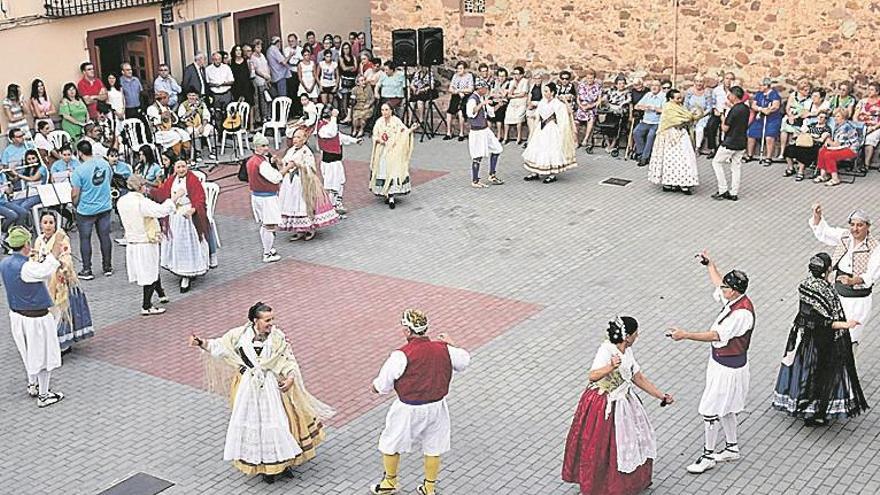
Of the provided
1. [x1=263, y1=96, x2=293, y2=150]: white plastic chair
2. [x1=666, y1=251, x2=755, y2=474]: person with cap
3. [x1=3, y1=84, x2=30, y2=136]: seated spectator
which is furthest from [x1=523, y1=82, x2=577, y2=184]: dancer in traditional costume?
[x1=666, y1=251, x2=755, y2=474]: person with cap

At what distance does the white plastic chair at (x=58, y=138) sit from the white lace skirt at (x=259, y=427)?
8.63 m

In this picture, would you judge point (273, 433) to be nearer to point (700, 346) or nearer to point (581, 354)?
point (581, 354)

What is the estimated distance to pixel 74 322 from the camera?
430 inches

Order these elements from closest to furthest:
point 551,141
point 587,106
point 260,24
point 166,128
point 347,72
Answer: point 551,141 < point 166,128 < point 587,106 < point 347,72 < point 260,24

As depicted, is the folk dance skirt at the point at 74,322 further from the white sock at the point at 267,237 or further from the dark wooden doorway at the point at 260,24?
the dark wooden doorway at the point at 260,24

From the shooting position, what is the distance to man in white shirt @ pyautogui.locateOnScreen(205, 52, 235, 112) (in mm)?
19172

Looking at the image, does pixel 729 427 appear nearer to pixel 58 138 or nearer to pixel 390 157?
pixel 390 157

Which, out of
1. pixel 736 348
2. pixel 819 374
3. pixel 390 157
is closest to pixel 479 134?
pixel 390 157

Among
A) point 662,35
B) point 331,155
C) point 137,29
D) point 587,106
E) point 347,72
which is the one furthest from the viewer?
point 347,72

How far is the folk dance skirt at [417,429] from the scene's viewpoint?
793 centimetres

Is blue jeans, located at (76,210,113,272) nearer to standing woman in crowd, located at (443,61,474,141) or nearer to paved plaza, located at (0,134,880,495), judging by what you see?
paved plaza, located at (0,134,880,495)

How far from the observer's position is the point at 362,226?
14.8 meters

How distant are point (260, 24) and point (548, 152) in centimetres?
742

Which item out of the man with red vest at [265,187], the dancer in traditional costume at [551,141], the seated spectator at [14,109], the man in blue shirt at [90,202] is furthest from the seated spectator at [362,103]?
the man in blue shirt at [90,202]
